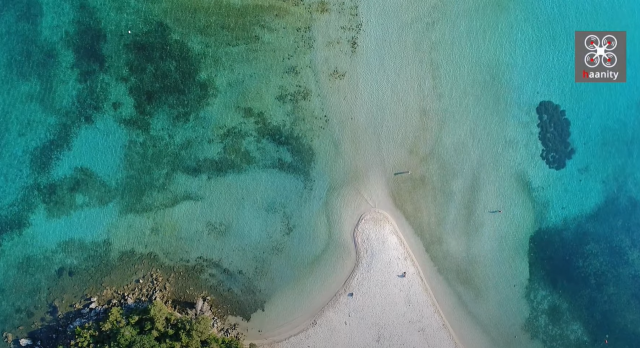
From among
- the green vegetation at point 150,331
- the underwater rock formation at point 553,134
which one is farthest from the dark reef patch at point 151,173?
the underwater rock formation at point 553,134

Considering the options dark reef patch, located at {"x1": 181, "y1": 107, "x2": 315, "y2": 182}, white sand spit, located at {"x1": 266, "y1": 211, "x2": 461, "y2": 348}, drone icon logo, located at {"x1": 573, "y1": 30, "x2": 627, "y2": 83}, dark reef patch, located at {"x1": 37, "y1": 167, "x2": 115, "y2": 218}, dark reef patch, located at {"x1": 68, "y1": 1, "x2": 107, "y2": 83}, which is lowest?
white sand spit, located at {"x1": 266, "y1": 211, "x2": 461, "y2": 348}

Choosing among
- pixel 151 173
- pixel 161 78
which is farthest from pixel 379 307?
pixel 161 78

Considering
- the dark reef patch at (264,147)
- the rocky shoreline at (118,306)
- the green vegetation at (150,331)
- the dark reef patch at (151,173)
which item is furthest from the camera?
the dark reef patch at (264,147)

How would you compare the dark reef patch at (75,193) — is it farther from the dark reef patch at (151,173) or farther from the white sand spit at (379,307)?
the white sand spit at (379,307)

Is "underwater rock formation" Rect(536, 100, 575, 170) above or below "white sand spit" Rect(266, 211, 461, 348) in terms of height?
above

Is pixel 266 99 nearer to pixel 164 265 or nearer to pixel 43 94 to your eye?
pixel 164 265

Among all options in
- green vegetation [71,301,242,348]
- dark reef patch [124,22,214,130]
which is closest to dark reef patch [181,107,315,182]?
dark reef patch [124,22,214,130]

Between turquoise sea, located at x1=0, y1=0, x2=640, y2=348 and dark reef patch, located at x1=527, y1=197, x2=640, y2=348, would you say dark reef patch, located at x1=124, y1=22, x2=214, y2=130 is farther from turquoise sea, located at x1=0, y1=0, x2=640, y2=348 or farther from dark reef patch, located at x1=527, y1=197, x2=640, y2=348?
dark reef patch, located at x1=527, y1=197, x2=640, y2=348

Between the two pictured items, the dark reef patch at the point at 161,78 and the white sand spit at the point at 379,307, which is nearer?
the white sand spit at the point at 379,307
